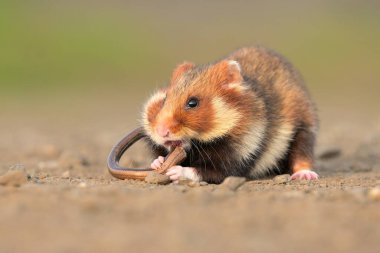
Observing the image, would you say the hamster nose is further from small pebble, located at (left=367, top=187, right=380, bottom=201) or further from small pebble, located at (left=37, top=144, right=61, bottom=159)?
small pebble, located at (left=37, top=144, right=61, bottom=159)

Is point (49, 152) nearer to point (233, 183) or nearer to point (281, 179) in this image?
point (281, 179)

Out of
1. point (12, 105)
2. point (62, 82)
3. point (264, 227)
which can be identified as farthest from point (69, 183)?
point (62, 82)

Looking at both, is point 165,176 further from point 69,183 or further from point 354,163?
point 354,163

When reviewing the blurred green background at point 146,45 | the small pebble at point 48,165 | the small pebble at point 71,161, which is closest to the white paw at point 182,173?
the small pebble at point 71,161

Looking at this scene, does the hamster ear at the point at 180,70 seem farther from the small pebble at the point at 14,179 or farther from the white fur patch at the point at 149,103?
the small pebble at the point at 14,179

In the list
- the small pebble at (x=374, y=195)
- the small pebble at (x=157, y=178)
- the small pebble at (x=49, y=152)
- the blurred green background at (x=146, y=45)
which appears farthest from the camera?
the blurred green background at (x=146, y=45)

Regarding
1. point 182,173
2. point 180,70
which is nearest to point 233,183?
point 182,173
